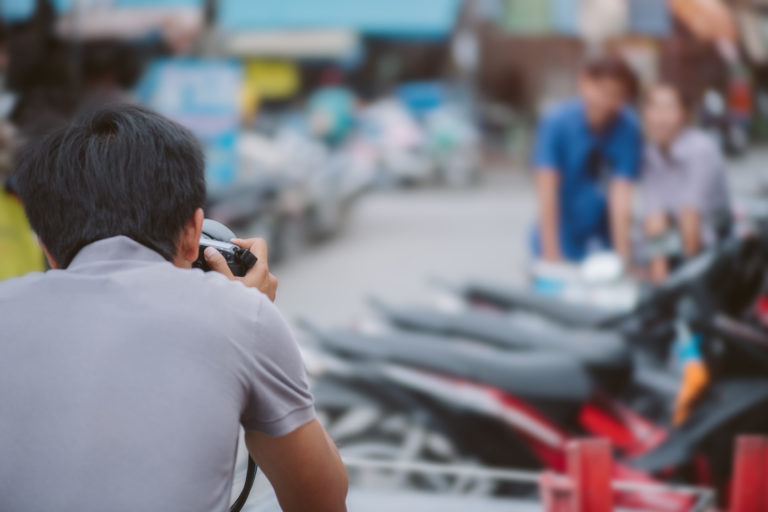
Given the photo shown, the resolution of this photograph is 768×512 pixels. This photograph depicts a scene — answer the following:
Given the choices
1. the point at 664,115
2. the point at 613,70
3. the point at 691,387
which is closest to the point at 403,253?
the point at 664,115

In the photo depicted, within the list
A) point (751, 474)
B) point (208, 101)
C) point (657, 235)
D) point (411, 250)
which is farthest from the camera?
point (411, 250)

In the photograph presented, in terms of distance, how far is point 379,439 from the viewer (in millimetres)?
3422

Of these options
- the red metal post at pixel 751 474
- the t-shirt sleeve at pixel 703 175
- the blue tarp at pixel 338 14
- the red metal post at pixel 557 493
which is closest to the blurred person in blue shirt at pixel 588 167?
the t-shirt sleeve at pixel 703 175

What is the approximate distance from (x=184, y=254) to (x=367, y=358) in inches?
79.3

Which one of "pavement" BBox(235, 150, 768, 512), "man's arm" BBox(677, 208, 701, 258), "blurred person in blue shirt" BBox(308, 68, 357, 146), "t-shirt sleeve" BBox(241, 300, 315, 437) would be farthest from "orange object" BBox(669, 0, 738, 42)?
"blurred person in blue shirt" BBox(308, 68, 357, 146)

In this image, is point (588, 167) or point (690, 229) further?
point (588, 167)

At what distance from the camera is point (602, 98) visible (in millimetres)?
4203

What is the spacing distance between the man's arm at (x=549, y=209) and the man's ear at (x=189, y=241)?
10.3ft

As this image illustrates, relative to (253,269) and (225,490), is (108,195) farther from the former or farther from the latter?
(225,490)

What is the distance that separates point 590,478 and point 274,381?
111cm

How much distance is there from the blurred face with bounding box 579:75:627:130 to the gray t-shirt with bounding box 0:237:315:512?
3115mm

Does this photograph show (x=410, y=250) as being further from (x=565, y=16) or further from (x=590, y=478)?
(x=590, y=478)

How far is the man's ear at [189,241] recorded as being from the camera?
4.60ft

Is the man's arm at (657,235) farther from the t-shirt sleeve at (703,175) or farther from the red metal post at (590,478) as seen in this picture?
the red metal post at (590,478)
